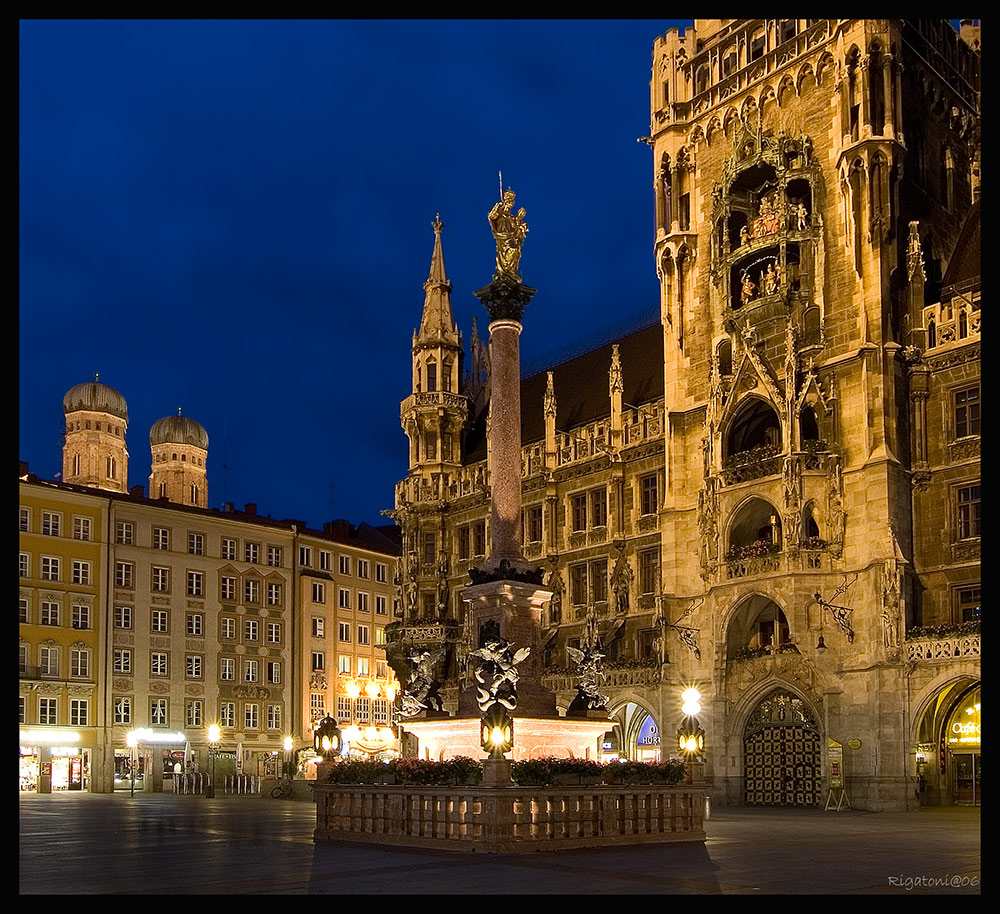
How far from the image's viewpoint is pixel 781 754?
49906 mm

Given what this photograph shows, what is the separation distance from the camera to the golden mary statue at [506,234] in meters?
34.2

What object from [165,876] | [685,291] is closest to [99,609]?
[685,291]

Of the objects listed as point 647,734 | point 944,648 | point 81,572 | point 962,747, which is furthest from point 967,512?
point 81,572

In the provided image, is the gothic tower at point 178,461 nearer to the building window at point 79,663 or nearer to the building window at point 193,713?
the building window at point 193,713

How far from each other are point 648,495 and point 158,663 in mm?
32694

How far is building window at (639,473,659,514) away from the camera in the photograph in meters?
57.9

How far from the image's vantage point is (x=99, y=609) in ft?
246

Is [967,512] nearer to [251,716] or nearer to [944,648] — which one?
[944,648]

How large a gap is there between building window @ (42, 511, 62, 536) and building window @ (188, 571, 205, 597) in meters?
8.71

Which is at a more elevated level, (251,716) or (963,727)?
(963,727)

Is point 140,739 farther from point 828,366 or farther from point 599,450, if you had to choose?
point 828,366

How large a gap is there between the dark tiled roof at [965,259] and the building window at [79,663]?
47.3 meters
